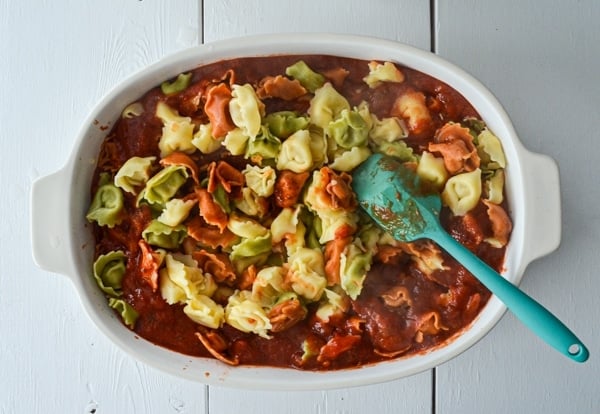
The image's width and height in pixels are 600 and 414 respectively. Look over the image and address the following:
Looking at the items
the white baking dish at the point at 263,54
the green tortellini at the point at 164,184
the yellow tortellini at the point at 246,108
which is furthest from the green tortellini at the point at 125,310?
the yellow tortellini at the point at 246,108

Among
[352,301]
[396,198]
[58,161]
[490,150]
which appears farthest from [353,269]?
[58,161]

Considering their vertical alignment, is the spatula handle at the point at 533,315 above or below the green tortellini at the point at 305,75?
below

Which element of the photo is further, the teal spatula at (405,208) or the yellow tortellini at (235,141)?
the yellow tortellini at (235,141)

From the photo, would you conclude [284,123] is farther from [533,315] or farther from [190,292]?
[533,315]

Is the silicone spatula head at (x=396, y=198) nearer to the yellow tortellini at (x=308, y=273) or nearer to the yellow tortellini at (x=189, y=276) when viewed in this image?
the yellow tortellini at (x=308, y=273)

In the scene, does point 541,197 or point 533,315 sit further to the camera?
point 541,197

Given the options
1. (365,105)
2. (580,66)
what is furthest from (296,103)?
(580,66)

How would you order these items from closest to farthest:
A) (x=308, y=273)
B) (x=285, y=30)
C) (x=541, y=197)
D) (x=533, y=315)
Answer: (x=533, y=315) → (x=541, y=197) → (x=308, y=273) → (x=285, y=30)
